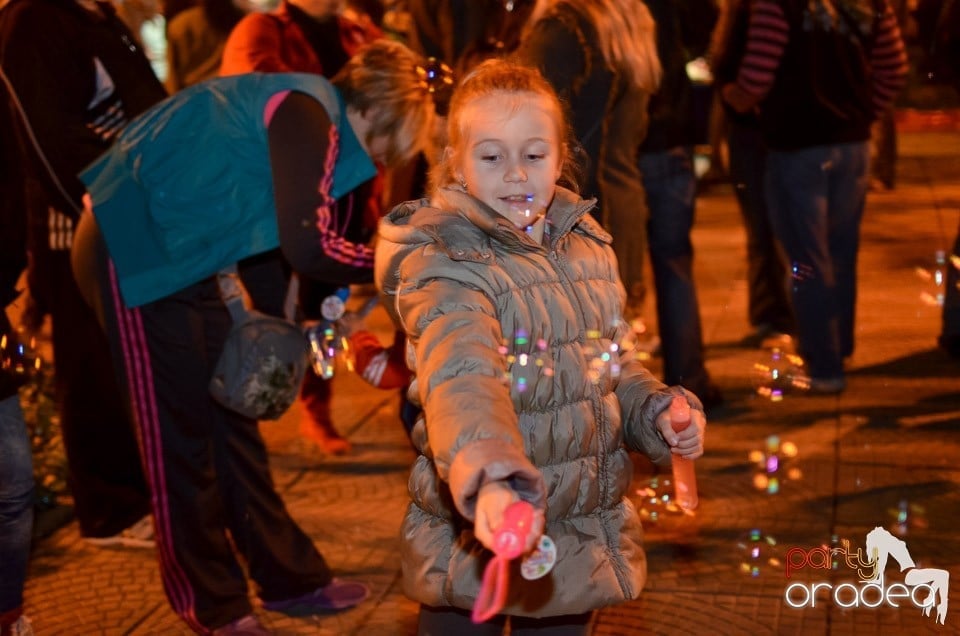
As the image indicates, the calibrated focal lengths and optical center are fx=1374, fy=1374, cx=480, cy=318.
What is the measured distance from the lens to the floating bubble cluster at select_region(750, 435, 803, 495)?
548 cm

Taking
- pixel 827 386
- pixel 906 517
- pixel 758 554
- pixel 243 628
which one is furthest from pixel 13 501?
pixel 827 386

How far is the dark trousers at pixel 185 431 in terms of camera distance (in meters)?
4.04

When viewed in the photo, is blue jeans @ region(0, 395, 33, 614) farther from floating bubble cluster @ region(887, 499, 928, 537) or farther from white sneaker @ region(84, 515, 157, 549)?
floating bubble cluster @ region(887, 499, 928, 537)

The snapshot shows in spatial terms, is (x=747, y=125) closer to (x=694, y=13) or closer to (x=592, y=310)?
(x=694, y=13)

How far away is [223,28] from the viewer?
855 centimetres

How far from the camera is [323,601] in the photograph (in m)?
4.50

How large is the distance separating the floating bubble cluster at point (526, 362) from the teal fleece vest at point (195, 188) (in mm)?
1360

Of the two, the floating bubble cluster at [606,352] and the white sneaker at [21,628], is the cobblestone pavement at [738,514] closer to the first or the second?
the white sneaker at [21,628]

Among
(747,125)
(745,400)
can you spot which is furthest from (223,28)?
(745,400)

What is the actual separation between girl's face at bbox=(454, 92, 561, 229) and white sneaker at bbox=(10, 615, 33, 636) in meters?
2.06

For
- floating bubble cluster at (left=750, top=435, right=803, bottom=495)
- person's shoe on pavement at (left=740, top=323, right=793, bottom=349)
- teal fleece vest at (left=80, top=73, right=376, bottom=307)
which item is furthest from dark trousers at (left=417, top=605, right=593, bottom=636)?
person's shoe on pavement at (left=740, top=323, right=793, bottom=349)

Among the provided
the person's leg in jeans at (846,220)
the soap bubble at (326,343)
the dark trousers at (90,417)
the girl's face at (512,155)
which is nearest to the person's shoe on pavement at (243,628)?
the soap bubble at (326,343)

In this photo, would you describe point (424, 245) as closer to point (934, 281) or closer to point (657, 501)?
point (657, 501)

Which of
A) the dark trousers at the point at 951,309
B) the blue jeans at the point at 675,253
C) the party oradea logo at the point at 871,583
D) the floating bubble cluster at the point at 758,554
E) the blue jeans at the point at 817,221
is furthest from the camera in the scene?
the dark trousers at the point at 951,309
